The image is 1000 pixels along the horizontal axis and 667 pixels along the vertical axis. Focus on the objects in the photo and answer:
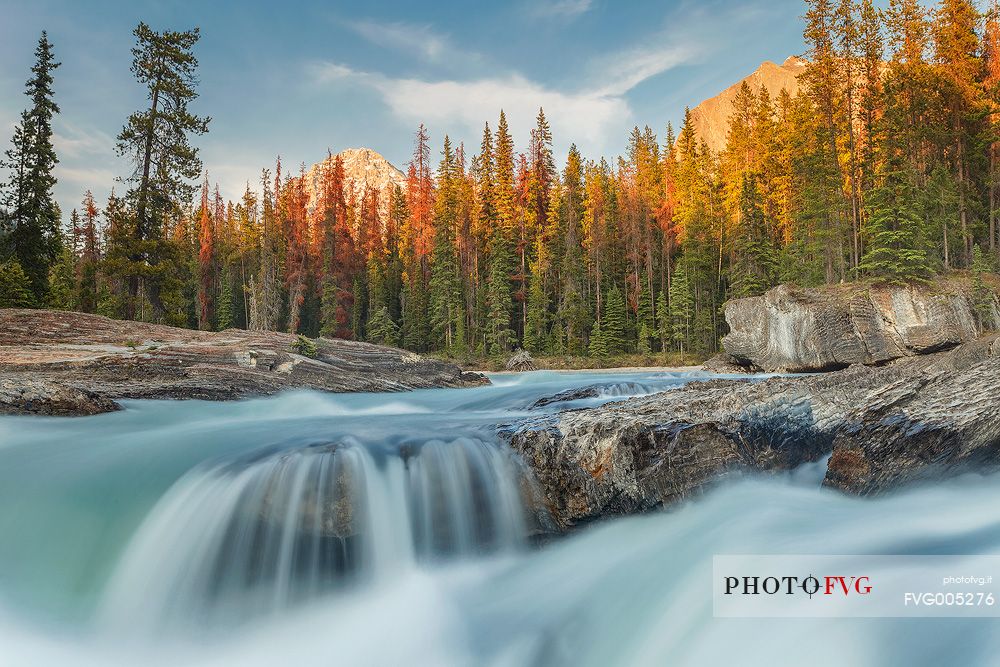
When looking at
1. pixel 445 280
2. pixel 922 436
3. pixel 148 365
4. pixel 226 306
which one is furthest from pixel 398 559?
pixel 226 306

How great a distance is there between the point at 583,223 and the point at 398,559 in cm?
4206

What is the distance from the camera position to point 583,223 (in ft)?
147

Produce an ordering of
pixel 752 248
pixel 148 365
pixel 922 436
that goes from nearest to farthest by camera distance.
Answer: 1. pixel 922 436
2. pixel 148 365
3. pixel 752 248

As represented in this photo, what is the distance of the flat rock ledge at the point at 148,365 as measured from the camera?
893cm

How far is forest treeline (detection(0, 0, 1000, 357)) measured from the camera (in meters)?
22.0

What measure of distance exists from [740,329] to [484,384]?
546 inches

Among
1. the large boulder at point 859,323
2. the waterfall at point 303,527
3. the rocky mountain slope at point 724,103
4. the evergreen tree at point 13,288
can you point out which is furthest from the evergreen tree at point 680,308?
the rocky mountain slope at point 724,103

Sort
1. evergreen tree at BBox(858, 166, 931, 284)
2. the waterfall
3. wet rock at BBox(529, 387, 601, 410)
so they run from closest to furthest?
the waterfall
wet rock at BBox(529, 387, 601, 410)
evergreen tree at BBox(858, 166, 931, 284)

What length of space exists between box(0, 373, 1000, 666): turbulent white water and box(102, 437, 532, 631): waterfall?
0.06ft

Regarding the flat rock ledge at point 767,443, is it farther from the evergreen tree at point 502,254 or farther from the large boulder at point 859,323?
the evergreen tree at point 502,254

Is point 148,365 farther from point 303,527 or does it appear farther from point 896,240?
point 896,240

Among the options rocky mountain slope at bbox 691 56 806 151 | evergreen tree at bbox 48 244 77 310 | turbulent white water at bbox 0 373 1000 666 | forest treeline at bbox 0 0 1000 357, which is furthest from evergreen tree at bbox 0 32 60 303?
rocky mountain slope at bbox 691 56 806 151

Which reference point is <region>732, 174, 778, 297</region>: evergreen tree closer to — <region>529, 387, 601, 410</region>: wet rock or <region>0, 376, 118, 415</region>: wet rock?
<region>529, 387, 601, 410</region>: wet rock

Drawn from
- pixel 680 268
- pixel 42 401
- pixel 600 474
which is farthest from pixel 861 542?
pixel 680 268
